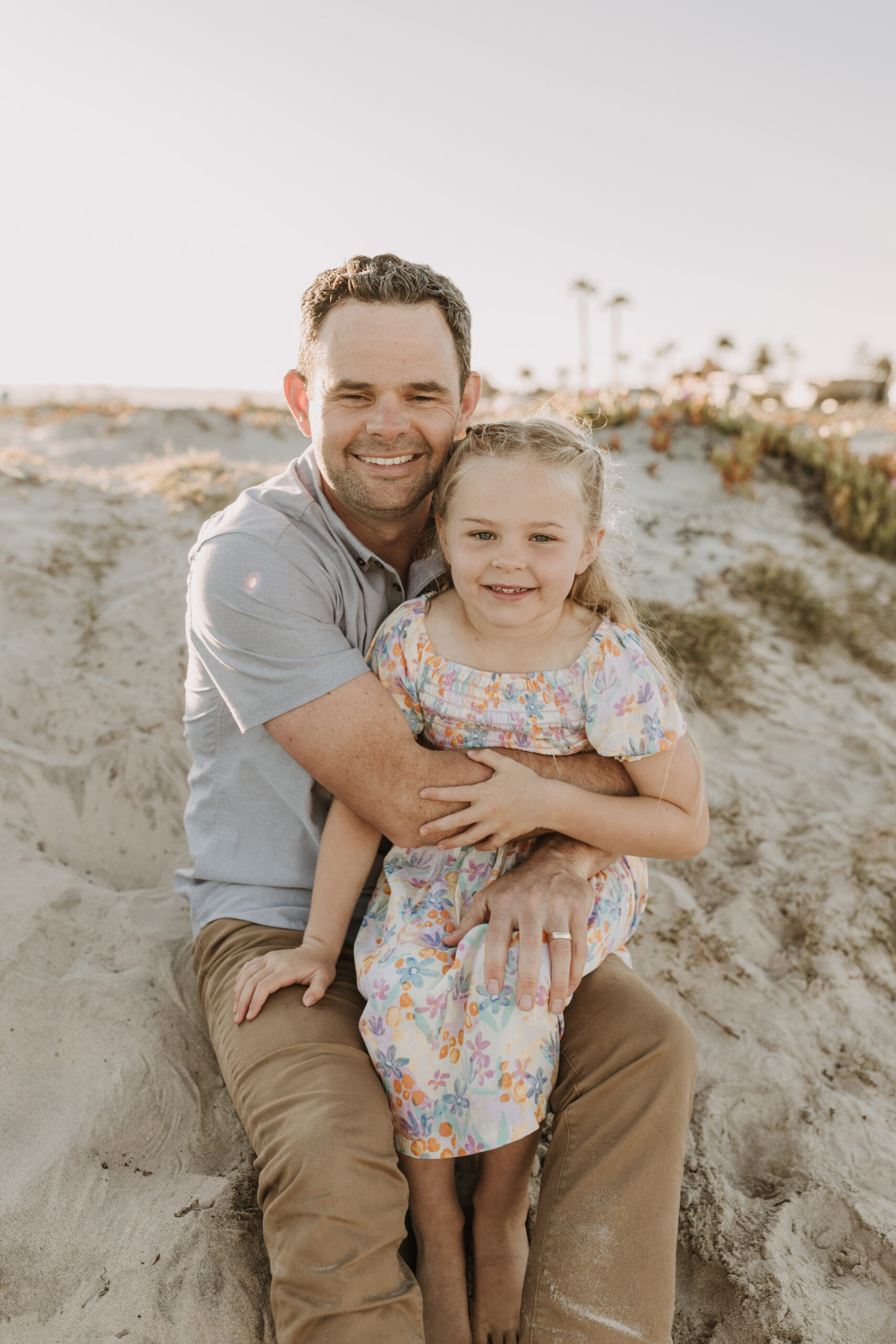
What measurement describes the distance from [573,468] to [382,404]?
63 cm

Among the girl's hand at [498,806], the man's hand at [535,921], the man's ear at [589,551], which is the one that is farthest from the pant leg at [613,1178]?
the man's ear at [589,551]

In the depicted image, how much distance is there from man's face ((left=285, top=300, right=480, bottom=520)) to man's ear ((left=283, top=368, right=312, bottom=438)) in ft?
0.56

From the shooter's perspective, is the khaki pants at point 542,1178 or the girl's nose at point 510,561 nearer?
the khaki pants at point 542,1178

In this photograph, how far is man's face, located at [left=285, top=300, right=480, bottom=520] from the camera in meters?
2.57

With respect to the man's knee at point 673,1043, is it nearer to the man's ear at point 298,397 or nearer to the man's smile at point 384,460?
the man's smile at point 384,460

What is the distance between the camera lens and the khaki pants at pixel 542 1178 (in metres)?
1.74

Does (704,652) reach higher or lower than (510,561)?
lower

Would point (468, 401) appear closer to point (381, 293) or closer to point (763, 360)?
point (381, 293)

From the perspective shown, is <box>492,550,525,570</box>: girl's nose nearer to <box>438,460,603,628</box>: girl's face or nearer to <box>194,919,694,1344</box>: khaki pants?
<box>438,460,603,628</box>: girl's face

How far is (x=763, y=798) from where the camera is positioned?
410 centimetres

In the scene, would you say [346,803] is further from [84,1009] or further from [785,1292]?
[785,1292]

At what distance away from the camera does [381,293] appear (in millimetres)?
2555

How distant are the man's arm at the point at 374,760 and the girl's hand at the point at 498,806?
37 mm

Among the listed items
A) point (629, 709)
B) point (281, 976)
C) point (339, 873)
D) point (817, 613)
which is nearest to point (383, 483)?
point (629, 709)
